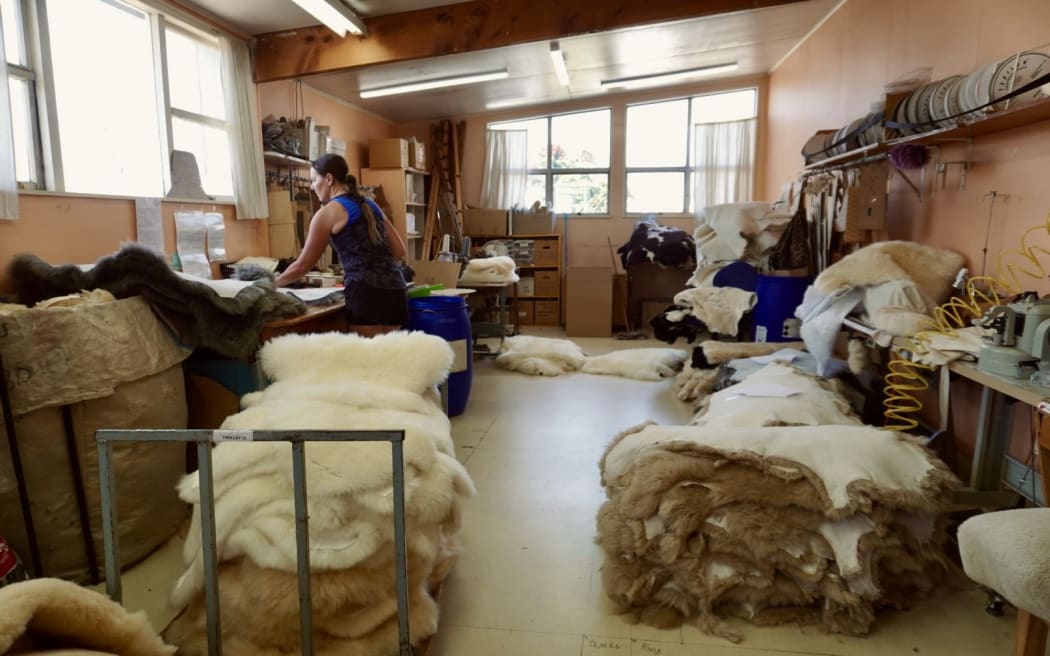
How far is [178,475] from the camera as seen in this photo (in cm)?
241

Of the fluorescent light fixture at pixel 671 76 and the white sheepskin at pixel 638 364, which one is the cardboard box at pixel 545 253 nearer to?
the fluorescent light fixture at pixel 671 76

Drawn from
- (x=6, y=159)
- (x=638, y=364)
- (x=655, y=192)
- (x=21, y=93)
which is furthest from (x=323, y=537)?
(x=655, y=192)

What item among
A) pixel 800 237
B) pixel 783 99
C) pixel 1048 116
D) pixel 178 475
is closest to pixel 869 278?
pixel 1048 116

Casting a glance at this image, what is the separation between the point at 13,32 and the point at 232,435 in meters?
2.92

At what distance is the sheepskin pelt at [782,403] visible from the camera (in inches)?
102

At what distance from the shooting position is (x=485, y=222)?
7805mm

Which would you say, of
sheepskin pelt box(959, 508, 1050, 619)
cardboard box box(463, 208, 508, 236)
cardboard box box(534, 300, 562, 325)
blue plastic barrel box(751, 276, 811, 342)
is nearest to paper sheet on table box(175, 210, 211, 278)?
blue plastic barrel box(751, 276, 811, 342)

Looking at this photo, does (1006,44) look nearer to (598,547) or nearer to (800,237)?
(800,237)

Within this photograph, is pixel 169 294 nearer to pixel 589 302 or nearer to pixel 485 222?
pixel 589 302

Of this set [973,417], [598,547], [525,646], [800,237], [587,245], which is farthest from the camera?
[587,245]

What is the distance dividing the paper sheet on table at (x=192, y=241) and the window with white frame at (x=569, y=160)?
Result: 4.73m

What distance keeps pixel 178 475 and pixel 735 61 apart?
21.6 feet

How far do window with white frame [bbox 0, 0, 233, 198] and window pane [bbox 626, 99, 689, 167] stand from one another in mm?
5059

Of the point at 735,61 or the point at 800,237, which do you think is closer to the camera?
the point at 800,237
